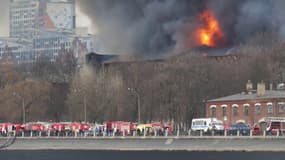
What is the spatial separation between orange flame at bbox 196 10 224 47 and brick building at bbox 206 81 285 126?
146ft

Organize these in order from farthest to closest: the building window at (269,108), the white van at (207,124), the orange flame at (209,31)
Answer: the orange flame at (209,31), the building window at (269,108), the white van at (207,124)

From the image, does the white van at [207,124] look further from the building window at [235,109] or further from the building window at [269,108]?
the building window at [269,108]

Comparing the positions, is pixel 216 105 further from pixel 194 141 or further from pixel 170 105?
pixel 194 141

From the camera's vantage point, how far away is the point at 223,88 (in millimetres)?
120375

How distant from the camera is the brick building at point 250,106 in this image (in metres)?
96.1

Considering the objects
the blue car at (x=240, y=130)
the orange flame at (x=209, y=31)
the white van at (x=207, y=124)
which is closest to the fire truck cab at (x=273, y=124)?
the blue car at (x=240, y=130)

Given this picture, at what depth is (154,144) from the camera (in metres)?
83.8

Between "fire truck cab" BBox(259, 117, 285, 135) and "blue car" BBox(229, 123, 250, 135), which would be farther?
"fire truck cab" BBox(259, 117, 285, 135)

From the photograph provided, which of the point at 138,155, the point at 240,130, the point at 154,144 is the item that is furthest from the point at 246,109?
the point at 138,155

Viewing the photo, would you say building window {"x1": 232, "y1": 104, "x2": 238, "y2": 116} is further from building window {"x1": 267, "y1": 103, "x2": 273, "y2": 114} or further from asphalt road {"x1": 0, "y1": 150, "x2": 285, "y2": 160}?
asphalt road {"x1": 0, "y1": 150, "x2": 285, "y2": 160}

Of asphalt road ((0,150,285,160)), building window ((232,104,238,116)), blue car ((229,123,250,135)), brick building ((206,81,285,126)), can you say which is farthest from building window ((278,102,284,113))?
asphalt road ((0,150,285,160))

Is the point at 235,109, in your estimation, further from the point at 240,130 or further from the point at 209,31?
the point at 209,31

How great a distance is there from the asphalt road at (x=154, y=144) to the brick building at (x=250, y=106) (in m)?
17.0

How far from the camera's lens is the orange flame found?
148 meters
